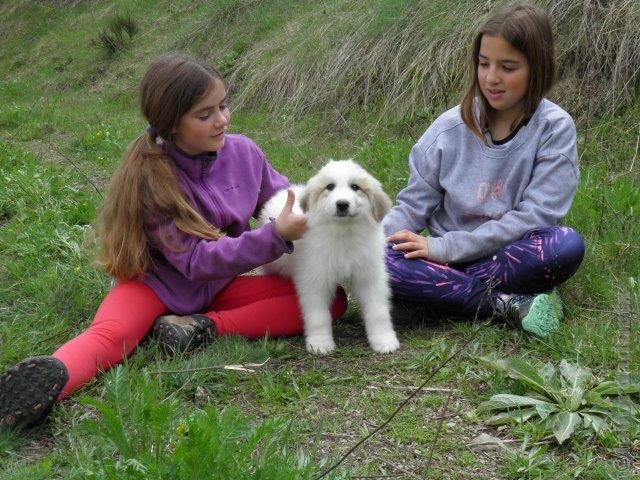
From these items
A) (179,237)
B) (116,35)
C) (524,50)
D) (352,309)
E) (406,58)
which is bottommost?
(352,309)

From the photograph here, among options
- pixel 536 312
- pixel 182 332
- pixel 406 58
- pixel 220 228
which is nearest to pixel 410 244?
pixel 536 312

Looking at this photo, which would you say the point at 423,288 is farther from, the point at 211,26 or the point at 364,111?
the point at 211,26

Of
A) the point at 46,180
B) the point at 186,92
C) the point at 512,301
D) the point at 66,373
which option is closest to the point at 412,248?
the point at 512,301

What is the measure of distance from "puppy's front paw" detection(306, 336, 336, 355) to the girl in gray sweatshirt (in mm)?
452

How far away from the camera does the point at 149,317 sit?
3.58 metres

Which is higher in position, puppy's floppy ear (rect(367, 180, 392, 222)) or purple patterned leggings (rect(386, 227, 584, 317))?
puppy's floppy ear (rect(367, 180, 392, 222))

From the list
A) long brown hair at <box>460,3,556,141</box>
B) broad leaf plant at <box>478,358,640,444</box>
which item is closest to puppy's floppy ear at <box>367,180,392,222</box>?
long brown hair at <box>460,3,556,141</box>

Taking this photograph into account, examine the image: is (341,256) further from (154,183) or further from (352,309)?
(154,183)

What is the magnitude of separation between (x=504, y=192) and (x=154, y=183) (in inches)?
63.6

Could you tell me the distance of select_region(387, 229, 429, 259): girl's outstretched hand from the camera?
12.5 ft

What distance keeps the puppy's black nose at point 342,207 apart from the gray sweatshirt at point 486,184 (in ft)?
2.03

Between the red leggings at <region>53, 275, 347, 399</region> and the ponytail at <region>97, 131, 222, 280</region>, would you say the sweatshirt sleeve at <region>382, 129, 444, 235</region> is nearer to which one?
the red leggings at <region>53, 275, 347, 399</region>

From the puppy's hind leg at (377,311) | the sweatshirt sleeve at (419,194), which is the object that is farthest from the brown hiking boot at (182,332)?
the sweatshirt sleeve at (419,194)

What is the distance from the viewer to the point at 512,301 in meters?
3.68
